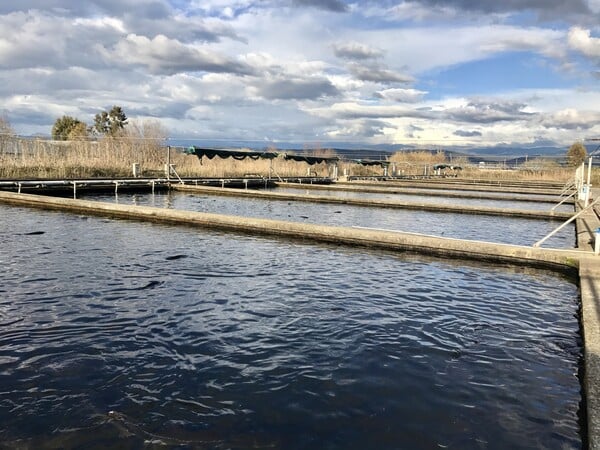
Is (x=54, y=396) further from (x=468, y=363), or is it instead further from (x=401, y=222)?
(x=401, y=222)

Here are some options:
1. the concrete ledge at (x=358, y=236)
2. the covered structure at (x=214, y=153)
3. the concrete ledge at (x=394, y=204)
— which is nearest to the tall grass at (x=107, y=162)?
the covered structure at (x=214, y=153)

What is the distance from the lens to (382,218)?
16.4m

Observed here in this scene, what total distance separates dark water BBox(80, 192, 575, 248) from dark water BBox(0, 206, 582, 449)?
5.11 m

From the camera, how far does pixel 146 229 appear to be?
40.1ft

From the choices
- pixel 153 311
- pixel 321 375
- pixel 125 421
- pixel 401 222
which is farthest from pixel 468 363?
pixel 401 222

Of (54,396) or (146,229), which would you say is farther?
(146,229)

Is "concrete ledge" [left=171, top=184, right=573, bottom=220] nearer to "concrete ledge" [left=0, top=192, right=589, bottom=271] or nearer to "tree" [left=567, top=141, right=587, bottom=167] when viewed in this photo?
"concrete ledge" [left=0, top=192, right=589, bottom=271]

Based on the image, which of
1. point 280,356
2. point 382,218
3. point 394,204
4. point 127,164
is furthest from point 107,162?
point 280,356

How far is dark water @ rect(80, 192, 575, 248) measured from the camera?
13.5m

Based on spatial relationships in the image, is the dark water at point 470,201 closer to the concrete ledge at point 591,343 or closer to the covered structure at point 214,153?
the covered structure at point 214,153

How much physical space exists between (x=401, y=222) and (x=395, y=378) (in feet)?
36.8

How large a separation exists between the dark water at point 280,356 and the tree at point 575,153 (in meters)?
51.9

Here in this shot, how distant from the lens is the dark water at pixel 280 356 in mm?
3658

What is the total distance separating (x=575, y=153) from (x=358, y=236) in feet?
187
